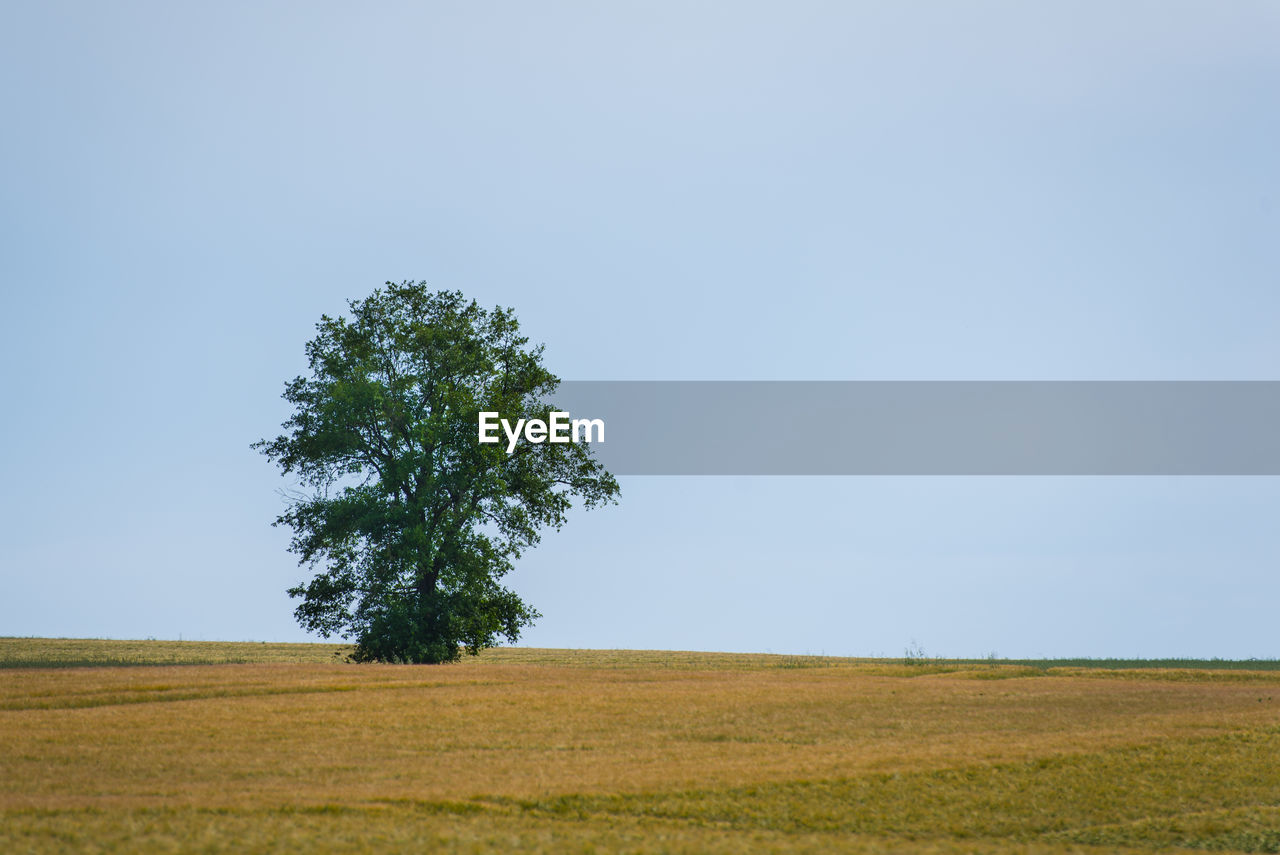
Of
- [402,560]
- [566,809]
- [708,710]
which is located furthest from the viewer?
[402,560]

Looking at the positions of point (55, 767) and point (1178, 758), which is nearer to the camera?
point (55, 767)

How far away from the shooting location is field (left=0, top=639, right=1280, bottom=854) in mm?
19594

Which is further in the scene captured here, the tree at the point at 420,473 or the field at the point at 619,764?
the tree at the point at 420,473

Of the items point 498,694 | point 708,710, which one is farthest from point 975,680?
point 498,694

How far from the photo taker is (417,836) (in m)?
18.4

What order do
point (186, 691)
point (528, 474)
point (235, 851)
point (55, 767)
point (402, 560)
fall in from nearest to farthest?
point (235, 851), point (55, 767), point (186, 691), point (402, 560), point (528, 474)

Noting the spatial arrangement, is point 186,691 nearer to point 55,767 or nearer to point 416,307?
point 55,767

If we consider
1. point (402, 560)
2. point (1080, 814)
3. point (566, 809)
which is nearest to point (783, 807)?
point (566, 809)

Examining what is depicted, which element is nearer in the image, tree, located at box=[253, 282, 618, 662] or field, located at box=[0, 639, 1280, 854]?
field, located at box=[0, 639, 1280, 854]

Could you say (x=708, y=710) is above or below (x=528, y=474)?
below

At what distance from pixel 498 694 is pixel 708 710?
6997 millimetres

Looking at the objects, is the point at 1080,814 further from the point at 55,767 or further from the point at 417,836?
the point at 55,767

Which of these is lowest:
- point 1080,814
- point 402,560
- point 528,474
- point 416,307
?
point 1080,814

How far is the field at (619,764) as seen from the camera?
19594mm
